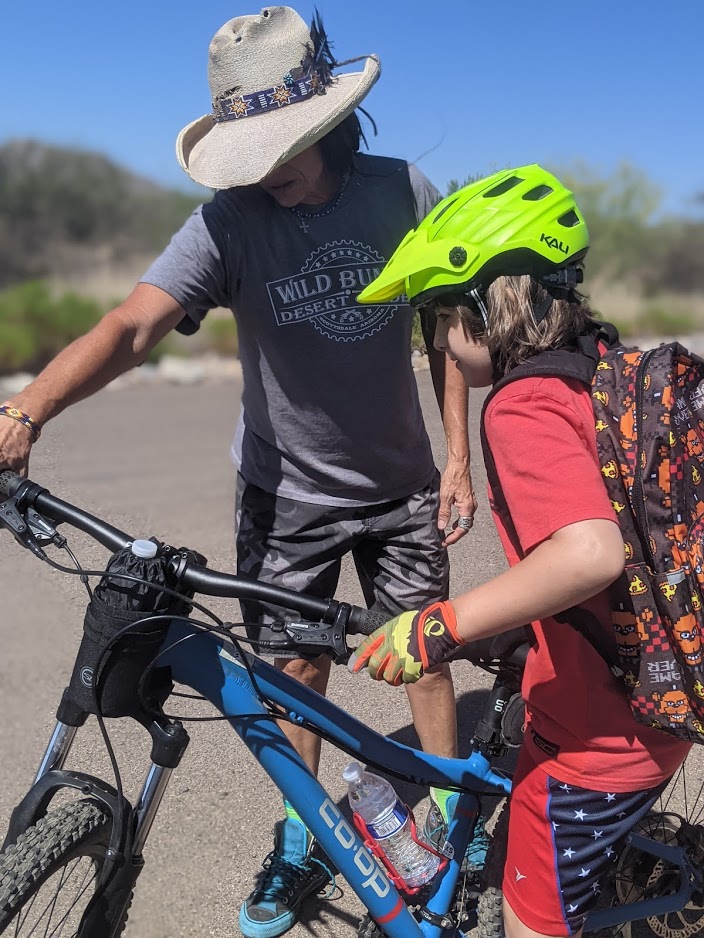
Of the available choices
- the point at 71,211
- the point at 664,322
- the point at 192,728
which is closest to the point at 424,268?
the point at 192,728

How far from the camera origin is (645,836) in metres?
2.10

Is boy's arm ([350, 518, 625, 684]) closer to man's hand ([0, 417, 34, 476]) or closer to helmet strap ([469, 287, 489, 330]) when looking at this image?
helmet strap ([469, 287, 489, 330])

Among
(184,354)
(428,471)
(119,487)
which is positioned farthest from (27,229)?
(428,471)

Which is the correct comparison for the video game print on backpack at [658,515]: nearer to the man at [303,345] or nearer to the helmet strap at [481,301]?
the helmet strap at [481,301]

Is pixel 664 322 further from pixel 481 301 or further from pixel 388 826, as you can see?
pixel 481 301

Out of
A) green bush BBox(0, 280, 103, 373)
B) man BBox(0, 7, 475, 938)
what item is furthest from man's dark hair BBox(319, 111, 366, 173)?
green bush BBox(0, 280, 103, 373)

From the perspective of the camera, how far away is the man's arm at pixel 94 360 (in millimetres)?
1599

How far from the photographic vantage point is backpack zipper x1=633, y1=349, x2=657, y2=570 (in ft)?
4.65

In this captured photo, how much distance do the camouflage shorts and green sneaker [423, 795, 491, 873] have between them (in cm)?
55

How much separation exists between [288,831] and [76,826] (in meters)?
1.03

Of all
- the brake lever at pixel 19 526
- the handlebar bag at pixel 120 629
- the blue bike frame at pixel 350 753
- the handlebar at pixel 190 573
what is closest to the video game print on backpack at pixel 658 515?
the handlebar at pixel 190 573

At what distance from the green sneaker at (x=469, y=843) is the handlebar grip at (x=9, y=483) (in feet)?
4.37

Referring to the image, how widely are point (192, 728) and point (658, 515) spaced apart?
2353 millimetres

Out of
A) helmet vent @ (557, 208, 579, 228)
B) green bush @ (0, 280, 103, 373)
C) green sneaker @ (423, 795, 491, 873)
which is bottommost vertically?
green sneaker @ (423, 795, 491, 873)
